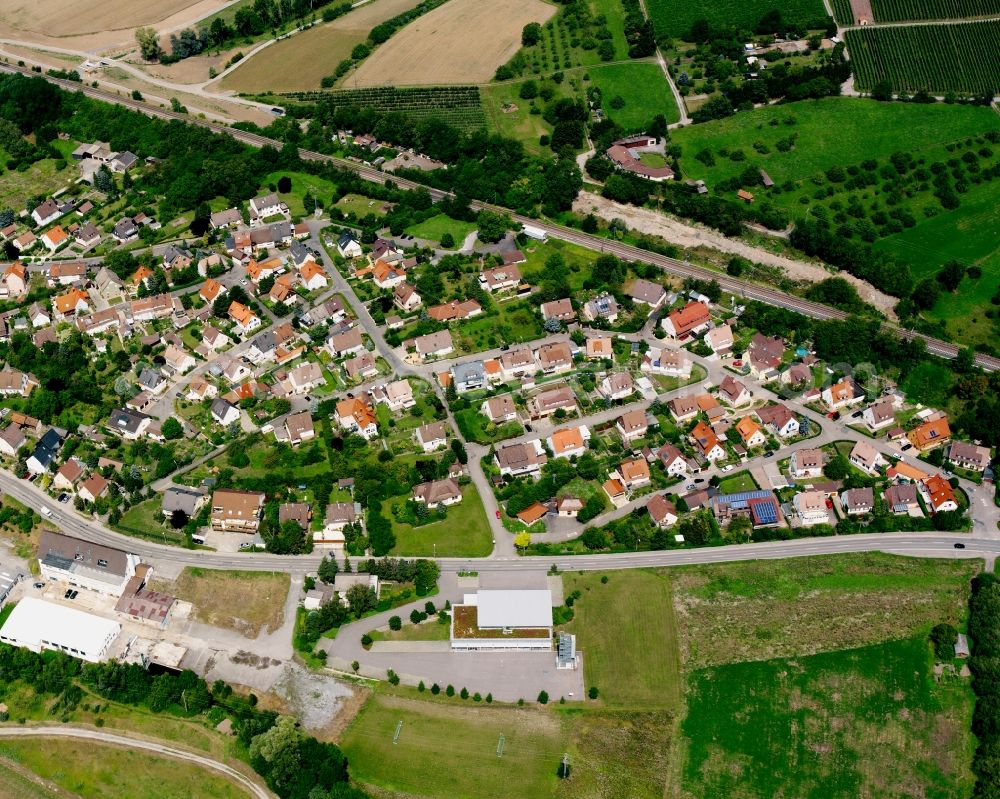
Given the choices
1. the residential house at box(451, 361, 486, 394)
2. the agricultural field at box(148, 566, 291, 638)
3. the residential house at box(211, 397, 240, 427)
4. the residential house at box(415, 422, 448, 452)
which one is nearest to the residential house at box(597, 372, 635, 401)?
the residential house at box(451, 361, 486, 394)

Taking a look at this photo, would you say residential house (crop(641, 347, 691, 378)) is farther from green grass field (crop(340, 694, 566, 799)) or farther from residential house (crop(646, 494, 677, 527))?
green grass field (crop(340, 694, 566, 799))

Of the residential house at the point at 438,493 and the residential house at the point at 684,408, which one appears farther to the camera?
the residential house at the point at 684,408

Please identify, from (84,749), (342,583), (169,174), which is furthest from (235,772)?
(169,174)

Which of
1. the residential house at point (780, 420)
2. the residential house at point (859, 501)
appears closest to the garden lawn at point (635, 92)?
the residential house at point (780, 420)

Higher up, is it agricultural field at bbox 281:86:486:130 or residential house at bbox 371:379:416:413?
agricultural field at bbox 281:86:486:130

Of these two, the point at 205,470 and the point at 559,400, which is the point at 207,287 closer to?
the point at 205,470

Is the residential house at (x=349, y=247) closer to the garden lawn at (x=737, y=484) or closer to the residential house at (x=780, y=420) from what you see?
the residential house at (x=780, y=420)
